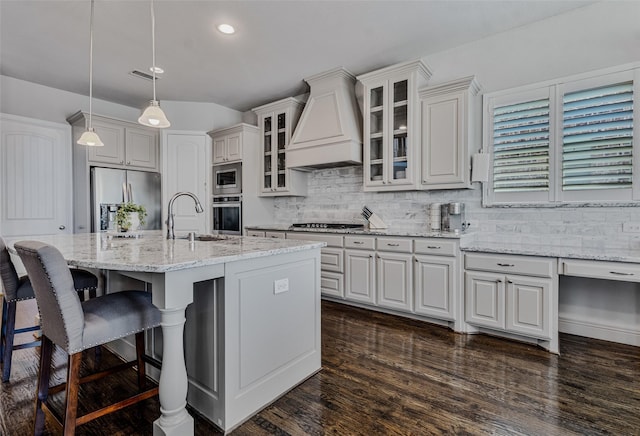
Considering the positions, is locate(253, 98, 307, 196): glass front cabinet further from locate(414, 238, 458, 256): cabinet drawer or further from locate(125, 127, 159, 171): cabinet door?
locate(414, 238, 458, 256): cabinet drawer

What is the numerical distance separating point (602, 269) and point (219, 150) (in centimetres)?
469

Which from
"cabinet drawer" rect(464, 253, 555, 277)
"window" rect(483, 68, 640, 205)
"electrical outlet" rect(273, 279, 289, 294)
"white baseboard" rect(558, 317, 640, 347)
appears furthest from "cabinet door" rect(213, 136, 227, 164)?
"white baseboard" rect(558, 317, 640, 347)

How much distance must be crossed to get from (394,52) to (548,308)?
285cm

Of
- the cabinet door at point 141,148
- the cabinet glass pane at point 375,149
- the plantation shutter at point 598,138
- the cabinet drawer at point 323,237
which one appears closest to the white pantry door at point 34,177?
the cabinet door at point 141,148

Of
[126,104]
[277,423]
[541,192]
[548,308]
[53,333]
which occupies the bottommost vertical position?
[277,423]

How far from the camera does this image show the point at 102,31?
3094 mm

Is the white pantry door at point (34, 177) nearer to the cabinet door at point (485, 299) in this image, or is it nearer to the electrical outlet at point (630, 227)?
the cabinet door at point (485, 299)

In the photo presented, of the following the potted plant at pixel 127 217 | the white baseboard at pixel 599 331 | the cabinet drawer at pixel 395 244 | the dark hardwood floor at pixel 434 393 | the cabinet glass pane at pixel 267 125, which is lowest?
the dark hardwood floor at pixel 434 393

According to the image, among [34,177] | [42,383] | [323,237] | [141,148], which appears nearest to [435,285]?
[323,237]

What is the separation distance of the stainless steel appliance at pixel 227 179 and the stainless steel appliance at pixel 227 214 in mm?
93

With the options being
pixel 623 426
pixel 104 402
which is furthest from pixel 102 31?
pixel 623 426

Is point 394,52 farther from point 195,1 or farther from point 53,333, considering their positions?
point 53,333

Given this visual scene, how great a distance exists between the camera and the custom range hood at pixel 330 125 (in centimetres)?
380

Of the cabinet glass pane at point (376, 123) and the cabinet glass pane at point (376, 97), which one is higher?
the cabinet glass pane at point (376, 97)
